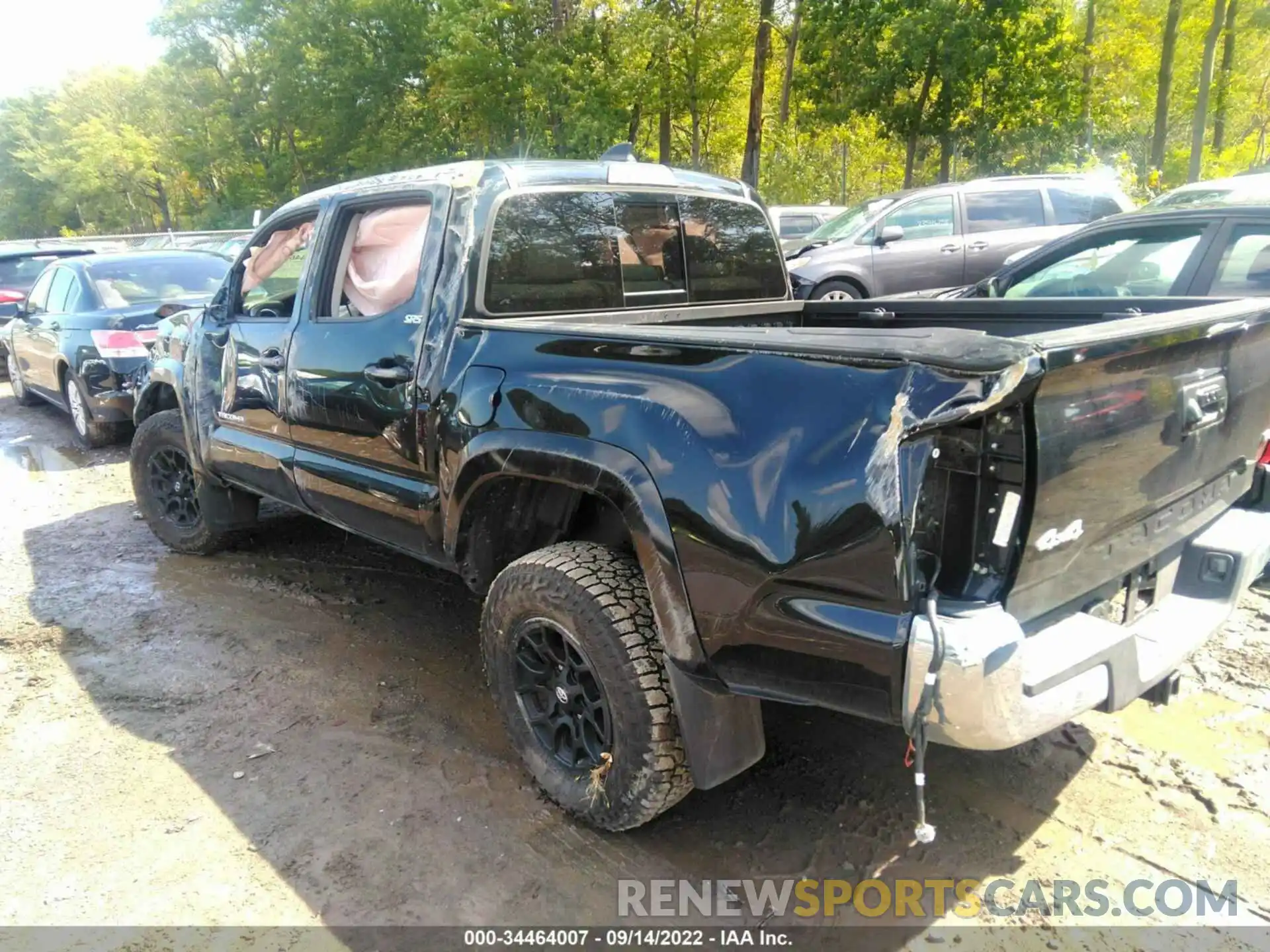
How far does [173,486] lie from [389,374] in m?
2.79

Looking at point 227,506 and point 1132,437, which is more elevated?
point 1132,437

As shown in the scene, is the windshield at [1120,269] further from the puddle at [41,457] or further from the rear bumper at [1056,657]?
the puddle at [41,457]

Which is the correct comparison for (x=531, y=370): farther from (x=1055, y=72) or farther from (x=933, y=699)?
(x=1055, y=72)

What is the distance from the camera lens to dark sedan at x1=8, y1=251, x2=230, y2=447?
24.2 feet

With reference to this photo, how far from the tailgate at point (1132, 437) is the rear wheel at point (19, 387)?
35.6 feet

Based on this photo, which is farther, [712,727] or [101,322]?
[101,322]

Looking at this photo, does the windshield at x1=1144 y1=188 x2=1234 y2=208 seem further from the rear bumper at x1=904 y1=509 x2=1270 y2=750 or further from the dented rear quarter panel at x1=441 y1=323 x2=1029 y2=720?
the dented rear quarter panel at x1=441 y1=323 x2=1029 y2=720

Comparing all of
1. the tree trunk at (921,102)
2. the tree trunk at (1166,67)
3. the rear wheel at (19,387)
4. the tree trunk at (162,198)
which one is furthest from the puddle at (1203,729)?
the tree trunk at (162,198)

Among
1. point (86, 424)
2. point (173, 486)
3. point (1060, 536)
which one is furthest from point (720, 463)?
point (86, 424)

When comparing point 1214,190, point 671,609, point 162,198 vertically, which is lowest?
point 671,609

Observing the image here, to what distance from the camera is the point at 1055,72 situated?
20000mm

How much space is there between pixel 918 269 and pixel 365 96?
26901 millimetres

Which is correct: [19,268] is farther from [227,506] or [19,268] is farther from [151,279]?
[227,506]

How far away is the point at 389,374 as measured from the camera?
10.3 ft
